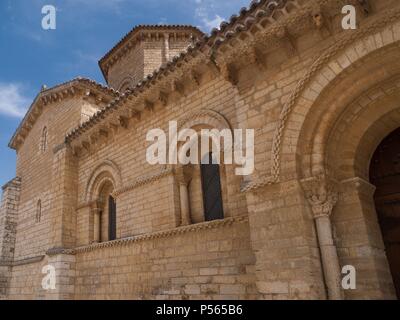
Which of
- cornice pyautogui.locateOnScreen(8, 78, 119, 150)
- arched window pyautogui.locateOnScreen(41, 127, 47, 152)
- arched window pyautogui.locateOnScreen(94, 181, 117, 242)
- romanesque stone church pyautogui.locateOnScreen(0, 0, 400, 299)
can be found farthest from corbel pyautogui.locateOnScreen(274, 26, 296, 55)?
arched window pyautogui.locateOnScreen(41, 127, 47, 152)

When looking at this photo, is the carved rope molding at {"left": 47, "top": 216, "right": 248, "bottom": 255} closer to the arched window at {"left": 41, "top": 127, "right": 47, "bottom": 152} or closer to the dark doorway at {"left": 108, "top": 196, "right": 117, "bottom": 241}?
the dark doorway at {"left": 108, "top": 196, "right": 117, "bottom": 241}

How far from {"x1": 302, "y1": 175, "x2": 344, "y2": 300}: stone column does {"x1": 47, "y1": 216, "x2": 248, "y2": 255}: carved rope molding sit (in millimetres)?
1436

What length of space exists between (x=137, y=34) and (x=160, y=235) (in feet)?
33.4

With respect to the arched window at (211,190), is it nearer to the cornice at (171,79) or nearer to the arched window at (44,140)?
the cornice at (171,79)

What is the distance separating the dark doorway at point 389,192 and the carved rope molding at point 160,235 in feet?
6.89

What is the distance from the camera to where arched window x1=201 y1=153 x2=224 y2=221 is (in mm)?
6656

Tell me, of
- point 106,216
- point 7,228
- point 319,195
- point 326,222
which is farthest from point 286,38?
point 7,228

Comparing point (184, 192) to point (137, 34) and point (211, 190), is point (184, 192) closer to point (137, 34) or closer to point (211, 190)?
point (211, 190)

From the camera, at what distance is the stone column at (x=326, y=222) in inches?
161

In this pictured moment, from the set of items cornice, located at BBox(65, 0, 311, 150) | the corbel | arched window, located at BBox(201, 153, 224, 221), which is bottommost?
arched window, located at BBox(201, 153, 224, 221)

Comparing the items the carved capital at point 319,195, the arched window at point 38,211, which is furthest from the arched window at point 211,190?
the arched window at point 38,211

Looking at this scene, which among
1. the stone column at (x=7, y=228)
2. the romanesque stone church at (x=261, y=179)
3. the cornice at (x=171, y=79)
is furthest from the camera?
the stone column at (x=7, y=228)

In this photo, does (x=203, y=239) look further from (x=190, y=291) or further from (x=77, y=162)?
(x=77, y=162)
